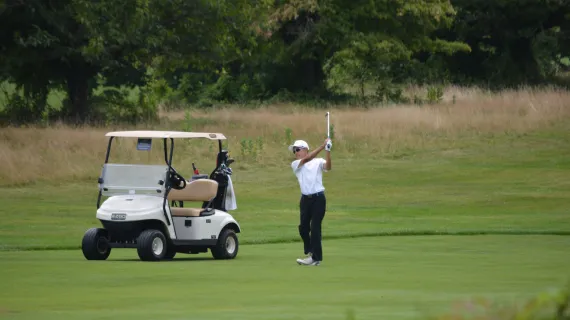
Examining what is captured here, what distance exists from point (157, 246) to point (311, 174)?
2.72 m

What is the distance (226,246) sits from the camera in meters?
20.2

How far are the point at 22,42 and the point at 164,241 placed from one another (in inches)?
1190

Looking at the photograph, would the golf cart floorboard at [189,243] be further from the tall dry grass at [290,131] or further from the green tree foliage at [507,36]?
the green tree foliage at [507,36]

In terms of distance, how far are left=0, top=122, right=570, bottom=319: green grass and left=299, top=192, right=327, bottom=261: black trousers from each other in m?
0.39

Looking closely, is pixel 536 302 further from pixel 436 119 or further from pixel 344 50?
pixel 344 50

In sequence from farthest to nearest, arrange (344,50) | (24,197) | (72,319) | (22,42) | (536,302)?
1. (344,50)
2. (22,42)
3. (24,197)
4. (72,319)
5. (536,302)

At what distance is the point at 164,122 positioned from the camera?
5231cm

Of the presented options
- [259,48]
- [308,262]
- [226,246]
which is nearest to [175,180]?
[226,246]

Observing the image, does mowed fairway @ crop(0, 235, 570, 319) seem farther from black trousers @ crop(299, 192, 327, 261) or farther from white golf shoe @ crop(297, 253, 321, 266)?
black trousers @ crop(299, 192, 327, 261)

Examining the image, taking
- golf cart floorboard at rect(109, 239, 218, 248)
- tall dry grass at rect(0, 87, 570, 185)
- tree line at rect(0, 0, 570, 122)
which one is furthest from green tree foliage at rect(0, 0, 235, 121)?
golf cart floorboard at rect(109, 239, 218, 248)

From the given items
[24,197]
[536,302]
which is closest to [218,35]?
[24,197]

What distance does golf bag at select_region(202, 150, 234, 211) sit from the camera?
20469 millimetres

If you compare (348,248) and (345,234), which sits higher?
(345,234)

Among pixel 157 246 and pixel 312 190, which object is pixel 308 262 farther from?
pixel 157 246
